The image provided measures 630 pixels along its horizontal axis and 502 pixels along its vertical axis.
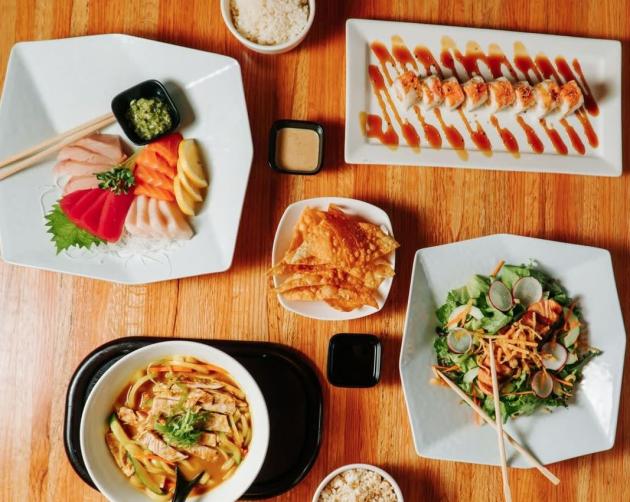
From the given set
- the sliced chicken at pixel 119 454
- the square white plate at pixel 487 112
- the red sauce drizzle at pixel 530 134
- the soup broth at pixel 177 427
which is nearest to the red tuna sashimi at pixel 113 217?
the soup broth at pixel 177 427

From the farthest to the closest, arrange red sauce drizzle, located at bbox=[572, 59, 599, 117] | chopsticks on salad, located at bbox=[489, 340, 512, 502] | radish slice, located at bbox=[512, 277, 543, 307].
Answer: red sauce drizzle, located at bbox=[572, 59, 599, 117] → radish slice, located at bbox=[512, 277, 543, 307] → chopsticks on salad, located at bbox=[489, 340, 512, 502]

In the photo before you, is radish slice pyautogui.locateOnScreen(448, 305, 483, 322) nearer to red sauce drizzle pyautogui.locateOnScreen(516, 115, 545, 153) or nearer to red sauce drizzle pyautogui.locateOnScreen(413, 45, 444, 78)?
red sauce drizzle pyautogui.locateOnScreen(516, 115, 545, 153)

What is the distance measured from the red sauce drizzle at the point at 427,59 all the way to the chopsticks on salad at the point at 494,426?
44.5 inches

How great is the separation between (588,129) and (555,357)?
91 cm

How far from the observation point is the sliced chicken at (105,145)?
2021mm

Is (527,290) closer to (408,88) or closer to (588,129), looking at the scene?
(588,129)

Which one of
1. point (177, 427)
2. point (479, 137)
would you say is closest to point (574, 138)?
point (479, 137)

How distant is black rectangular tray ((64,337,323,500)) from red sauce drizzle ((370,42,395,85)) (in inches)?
43.5

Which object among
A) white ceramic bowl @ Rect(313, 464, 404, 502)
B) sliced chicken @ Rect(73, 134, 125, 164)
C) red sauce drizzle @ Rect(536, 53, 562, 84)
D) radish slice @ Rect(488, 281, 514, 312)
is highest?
red sauce drizzle @ Rect(536, 53, 562, 84)

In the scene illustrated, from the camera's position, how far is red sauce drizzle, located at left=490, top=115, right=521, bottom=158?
219 centimetres

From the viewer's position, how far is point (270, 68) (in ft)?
7.03

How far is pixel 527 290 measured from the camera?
2.04 meters

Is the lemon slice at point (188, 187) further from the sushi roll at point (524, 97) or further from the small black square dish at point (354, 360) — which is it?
the sushi roll at point (524, 97)

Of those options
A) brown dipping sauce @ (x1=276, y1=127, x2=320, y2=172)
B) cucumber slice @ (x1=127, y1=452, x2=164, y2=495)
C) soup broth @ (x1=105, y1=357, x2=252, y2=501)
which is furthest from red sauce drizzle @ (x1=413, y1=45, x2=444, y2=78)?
cucumber slice @ (x1=127, y1=452, x2=164, y2=495)
